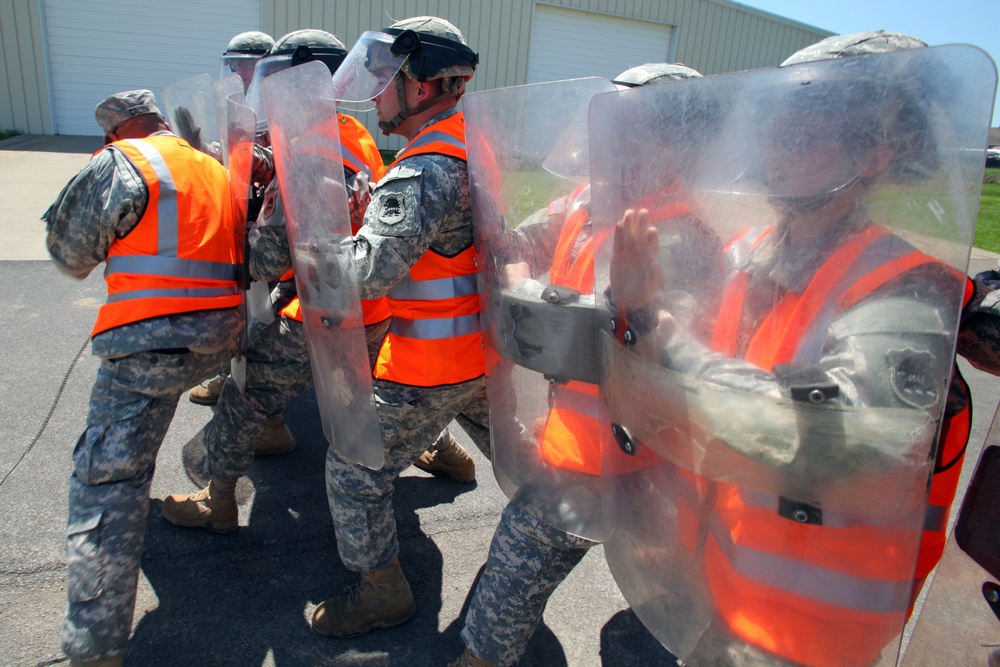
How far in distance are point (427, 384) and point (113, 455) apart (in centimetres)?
96

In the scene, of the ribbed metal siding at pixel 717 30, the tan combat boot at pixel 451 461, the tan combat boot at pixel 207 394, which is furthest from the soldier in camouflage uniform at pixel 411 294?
the ribbed metal siding at pixel 717 30

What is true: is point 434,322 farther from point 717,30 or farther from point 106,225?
point 717,30

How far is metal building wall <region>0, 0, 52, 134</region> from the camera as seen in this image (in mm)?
11469

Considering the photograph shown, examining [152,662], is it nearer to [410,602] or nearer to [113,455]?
[113,455]

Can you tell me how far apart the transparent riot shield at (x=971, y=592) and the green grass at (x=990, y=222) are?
786 cm

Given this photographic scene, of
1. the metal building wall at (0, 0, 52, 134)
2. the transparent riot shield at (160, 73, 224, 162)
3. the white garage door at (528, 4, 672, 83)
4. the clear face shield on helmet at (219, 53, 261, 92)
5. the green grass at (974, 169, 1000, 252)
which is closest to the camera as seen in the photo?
the transparent riot shield at (160, 73, 224, 162)

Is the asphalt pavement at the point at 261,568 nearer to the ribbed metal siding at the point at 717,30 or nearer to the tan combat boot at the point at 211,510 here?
the tan combat boot at the point at 211,510

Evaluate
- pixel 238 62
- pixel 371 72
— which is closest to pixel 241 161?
pixel 371 72

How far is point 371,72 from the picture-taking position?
78.7 inches

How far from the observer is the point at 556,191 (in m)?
1.56

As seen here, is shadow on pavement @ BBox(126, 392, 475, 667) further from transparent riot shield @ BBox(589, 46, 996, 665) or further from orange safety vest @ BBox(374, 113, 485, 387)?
transparent riot shield @ BBox(589, 46, 996, 665)

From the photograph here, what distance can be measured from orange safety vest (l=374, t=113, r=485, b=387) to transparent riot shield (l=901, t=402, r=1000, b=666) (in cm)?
134

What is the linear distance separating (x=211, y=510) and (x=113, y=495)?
2.35 feet

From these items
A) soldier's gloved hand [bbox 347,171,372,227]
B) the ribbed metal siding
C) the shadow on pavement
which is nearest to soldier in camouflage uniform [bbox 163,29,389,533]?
the shadow on pavement
